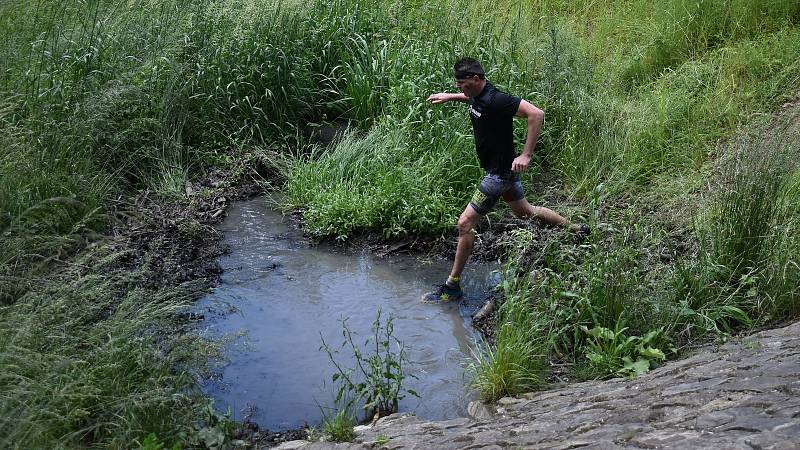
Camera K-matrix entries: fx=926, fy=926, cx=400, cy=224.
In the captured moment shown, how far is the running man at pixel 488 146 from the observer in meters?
7.37

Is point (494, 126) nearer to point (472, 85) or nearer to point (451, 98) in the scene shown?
point (472, 85)

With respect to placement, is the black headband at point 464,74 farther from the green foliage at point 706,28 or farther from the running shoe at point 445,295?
the green foliage at point 706,28

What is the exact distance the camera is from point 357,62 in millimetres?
10508

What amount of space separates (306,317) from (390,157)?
2.52 meters

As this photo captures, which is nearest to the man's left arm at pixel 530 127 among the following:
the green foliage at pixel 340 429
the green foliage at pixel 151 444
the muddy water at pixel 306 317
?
the muddy water at pixel 306 317

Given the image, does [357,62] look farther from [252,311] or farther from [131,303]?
[131,303]

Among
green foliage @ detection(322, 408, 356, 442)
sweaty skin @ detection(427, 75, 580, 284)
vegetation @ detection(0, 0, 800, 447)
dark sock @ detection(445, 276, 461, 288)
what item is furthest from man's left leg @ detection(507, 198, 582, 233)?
green foliage @ detection(322, 408, 356, 442)

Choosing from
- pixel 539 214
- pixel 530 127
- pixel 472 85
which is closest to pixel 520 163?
pixel 530 127

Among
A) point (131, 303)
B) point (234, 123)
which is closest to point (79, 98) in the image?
point (234, 123)

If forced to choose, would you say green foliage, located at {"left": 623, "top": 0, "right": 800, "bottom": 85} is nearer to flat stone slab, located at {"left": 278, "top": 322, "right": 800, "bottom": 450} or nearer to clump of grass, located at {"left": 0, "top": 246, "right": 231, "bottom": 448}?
flat stone slab, located at {"left": 278, "top": 322, "right": 800, "bottom": 450}

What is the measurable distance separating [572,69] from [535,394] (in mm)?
5352

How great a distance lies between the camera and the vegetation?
5672 millimetres

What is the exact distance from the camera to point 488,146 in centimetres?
755

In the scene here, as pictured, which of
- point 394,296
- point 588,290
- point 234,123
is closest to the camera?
point 588,290
